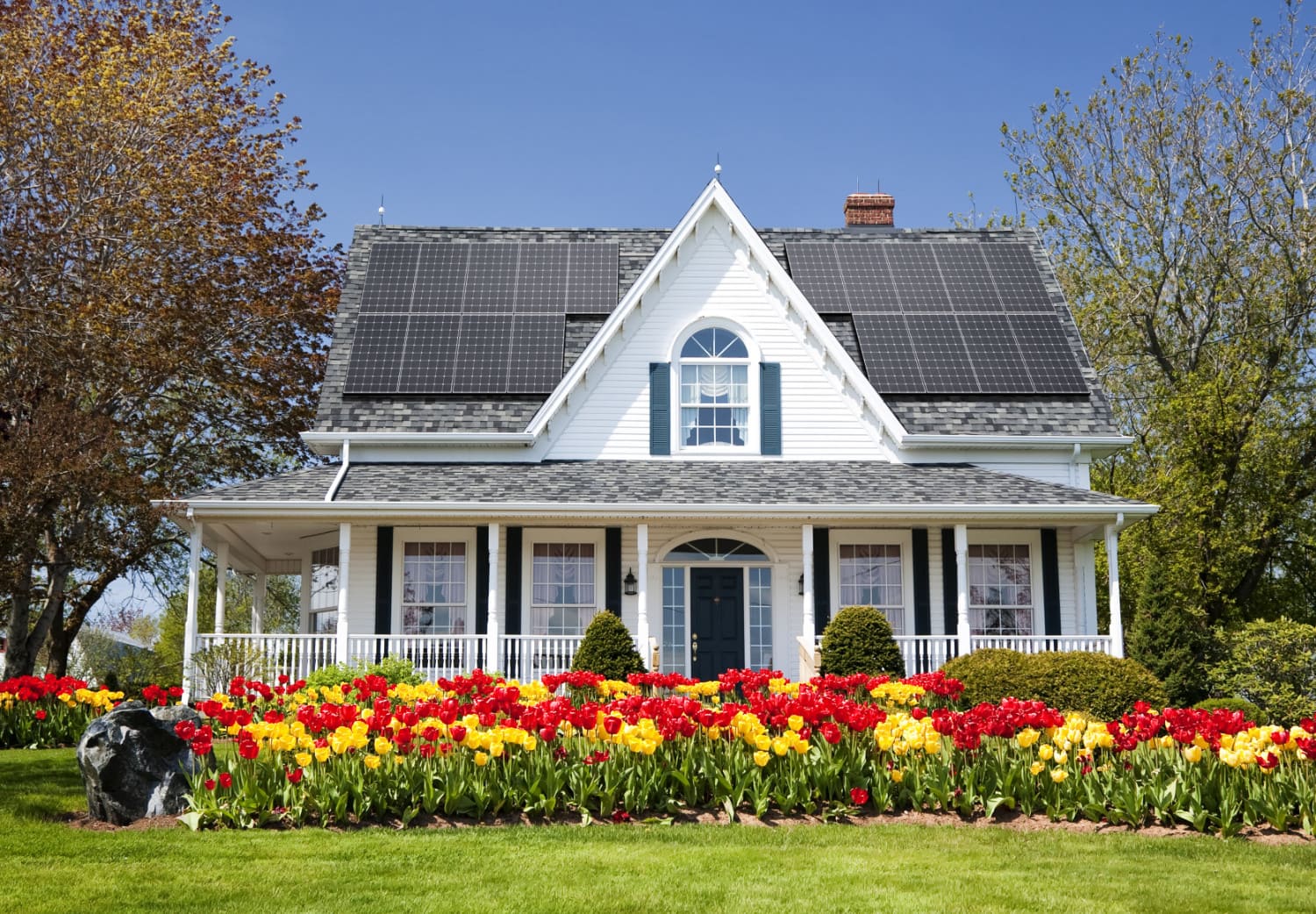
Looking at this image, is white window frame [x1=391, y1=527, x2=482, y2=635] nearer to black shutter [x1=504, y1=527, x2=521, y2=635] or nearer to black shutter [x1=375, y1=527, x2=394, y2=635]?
black shutter [x1=375, y1=527, x2=394, y2=635]

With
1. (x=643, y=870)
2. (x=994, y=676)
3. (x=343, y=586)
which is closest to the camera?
(x=643, y=870)

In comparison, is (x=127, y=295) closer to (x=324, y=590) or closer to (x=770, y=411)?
(x=324, y=590)

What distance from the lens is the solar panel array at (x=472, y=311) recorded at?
69.8 ft

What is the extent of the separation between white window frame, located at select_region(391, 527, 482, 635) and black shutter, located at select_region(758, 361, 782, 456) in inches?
189

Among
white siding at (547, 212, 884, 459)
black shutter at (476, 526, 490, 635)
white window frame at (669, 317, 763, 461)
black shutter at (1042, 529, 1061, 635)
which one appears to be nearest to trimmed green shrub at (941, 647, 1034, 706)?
black shutter at (1042, 529, 1061, 635)

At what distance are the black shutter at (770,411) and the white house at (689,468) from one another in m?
0.05

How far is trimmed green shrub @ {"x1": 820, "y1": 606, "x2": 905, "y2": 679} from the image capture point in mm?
17375

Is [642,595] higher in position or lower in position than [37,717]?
higher

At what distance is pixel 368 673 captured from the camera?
16.9m

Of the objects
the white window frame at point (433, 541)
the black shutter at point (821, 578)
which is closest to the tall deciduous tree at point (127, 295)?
the white window frame at point (433, 541)

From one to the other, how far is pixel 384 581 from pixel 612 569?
336 centimetres

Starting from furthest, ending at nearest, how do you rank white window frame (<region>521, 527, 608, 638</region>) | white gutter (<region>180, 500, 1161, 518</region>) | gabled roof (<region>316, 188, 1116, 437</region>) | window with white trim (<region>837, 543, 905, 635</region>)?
gabled roof (<region>316, 188, 1116, 437</region>), window with white trim (<region>837, 543, 905, 635</region>), white window frame (<region>521, 527, 608, 638</region>), white gutter (<region>180, 500, 1161, 518</region>)

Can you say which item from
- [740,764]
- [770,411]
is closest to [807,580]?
[770,411]

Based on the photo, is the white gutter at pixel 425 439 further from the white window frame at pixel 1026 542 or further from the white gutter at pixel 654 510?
the white window frame at pixel 1026 542
